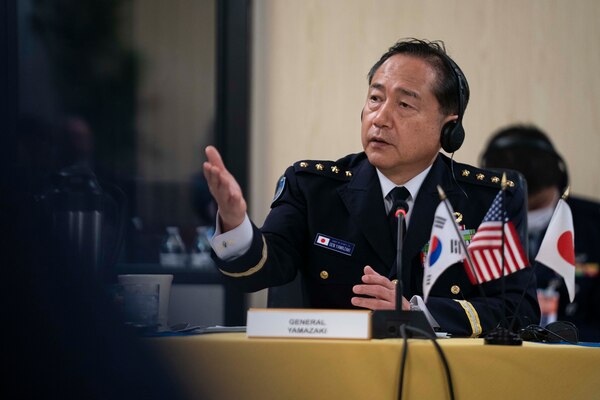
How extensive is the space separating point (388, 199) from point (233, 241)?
1.72 ft

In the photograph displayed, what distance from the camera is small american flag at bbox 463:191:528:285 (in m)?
1.47

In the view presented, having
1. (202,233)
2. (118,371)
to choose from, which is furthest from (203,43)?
(118,371)

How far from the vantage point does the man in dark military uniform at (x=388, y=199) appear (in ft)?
6.70

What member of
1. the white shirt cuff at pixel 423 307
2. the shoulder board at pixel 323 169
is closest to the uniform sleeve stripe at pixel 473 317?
the white shirt cuff at pixel 423 307

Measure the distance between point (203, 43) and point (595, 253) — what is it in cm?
197

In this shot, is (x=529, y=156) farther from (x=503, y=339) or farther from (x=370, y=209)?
(x=503, y=339)

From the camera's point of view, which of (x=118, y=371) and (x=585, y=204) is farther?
(x=585, y=204)

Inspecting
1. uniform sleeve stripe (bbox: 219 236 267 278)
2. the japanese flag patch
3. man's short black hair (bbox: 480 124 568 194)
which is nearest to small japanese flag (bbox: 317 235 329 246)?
the japanese flag patch

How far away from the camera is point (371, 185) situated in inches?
85.2

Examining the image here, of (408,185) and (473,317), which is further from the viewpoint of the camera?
(408,185)

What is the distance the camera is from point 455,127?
7.00 feet

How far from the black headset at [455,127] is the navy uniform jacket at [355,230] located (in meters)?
0.08

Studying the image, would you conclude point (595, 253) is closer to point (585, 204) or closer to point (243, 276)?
point (585, 204)

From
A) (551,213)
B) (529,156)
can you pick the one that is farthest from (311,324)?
(529,156)
